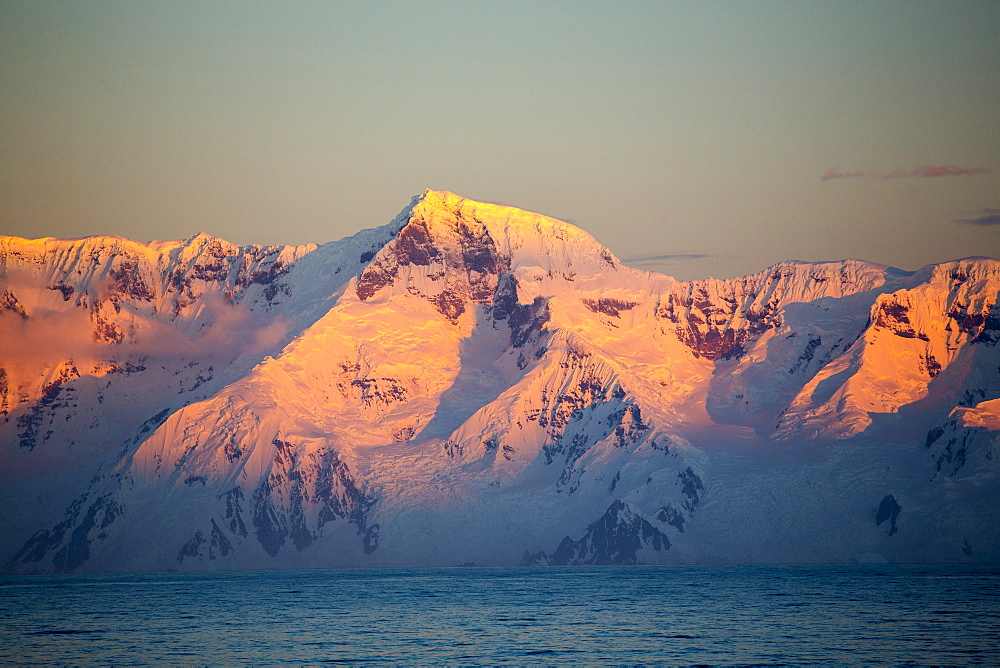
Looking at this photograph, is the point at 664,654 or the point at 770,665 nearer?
the point at 770,665

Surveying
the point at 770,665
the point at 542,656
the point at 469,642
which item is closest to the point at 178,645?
the point at 469,642

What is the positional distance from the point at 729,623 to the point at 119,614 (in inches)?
3386

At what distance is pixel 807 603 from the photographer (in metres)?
199

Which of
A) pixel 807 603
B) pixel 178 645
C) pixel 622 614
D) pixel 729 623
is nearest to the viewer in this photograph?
pixel 178 645

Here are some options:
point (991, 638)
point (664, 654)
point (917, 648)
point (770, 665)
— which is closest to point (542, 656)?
point (664, 654)

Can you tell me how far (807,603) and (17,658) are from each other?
10825cm

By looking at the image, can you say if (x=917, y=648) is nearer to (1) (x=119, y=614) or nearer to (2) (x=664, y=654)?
(2) (x=664, y=654)

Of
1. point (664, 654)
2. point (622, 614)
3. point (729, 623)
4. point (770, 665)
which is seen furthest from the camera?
point (622, 614)

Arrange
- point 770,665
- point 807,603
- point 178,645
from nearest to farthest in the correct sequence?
point 770,665, point 178,645, point 807,603

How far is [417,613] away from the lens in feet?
639

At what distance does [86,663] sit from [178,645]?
688 inches

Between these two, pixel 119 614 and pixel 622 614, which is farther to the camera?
pixel 119 614

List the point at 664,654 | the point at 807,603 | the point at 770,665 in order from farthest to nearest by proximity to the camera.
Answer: the point at 807,603 → the point at 664,654 → the point at 770,665

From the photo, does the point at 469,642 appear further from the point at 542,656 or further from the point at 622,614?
the point at 622,614
